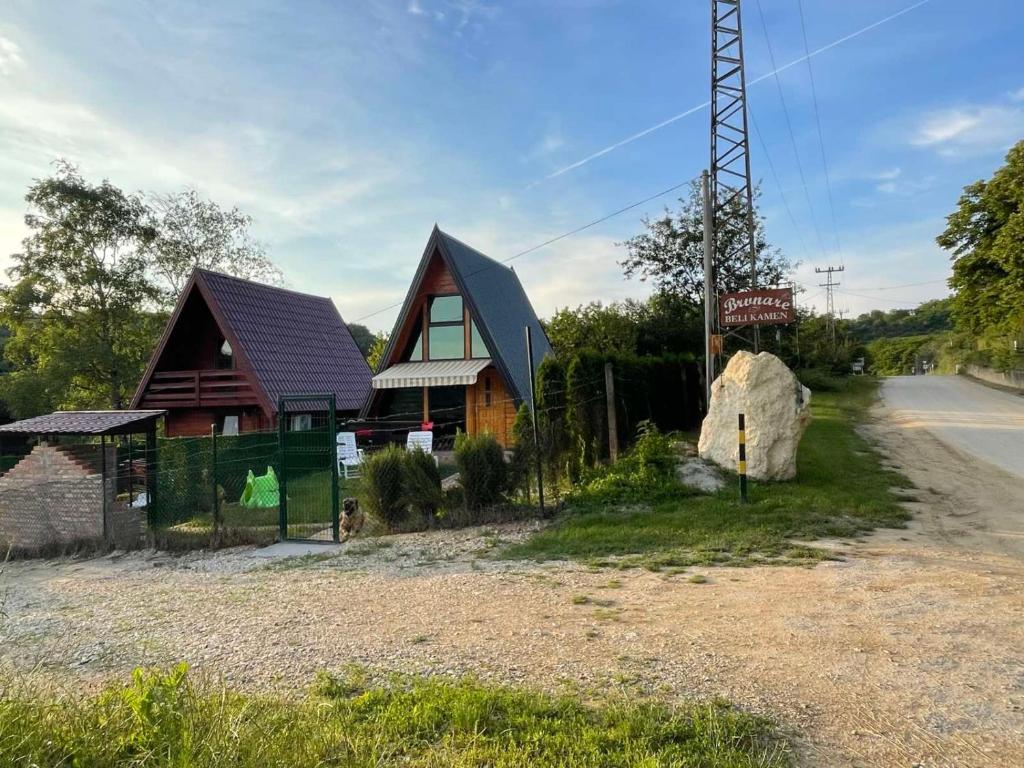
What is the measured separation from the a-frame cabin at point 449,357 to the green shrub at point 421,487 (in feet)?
28.0

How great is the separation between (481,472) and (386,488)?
1.42m

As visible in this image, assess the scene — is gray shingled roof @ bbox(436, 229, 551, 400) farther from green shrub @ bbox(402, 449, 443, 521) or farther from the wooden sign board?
green shrub @ bbox(402, 449, 443, 521)

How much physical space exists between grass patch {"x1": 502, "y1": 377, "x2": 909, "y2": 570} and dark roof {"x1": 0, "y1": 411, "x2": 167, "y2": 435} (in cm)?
688

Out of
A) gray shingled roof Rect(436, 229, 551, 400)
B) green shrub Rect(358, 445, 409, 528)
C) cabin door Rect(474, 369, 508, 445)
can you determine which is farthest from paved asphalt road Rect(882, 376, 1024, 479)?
cabin door Rect(474, 369, 508, 445)

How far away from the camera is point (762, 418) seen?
10.4 metres

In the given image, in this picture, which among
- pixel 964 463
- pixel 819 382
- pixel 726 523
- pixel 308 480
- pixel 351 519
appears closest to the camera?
pixel 726 523

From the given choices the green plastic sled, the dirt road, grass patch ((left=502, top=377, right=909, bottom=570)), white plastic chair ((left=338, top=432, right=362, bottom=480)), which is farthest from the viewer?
white plastic chair ((left=338, top=432, right=362, bottom=480))

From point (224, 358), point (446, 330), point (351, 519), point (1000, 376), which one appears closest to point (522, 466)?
point (351, 519)

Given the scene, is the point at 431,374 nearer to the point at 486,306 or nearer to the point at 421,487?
the point at 486,306

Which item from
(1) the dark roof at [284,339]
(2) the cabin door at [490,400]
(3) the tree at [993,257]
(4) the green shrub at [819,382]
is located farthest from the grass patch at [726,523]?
(3) the tree at [993,257]

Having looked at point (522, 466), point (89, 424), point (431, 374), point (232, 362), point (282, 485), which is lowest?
point (282, 485)

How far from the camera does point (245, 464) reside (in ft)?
40.1

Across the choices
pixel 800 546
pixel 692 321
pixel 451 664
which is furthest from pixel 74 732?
pixel 692 321

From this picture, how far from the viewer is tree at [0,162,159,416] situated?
24984 millimetres
